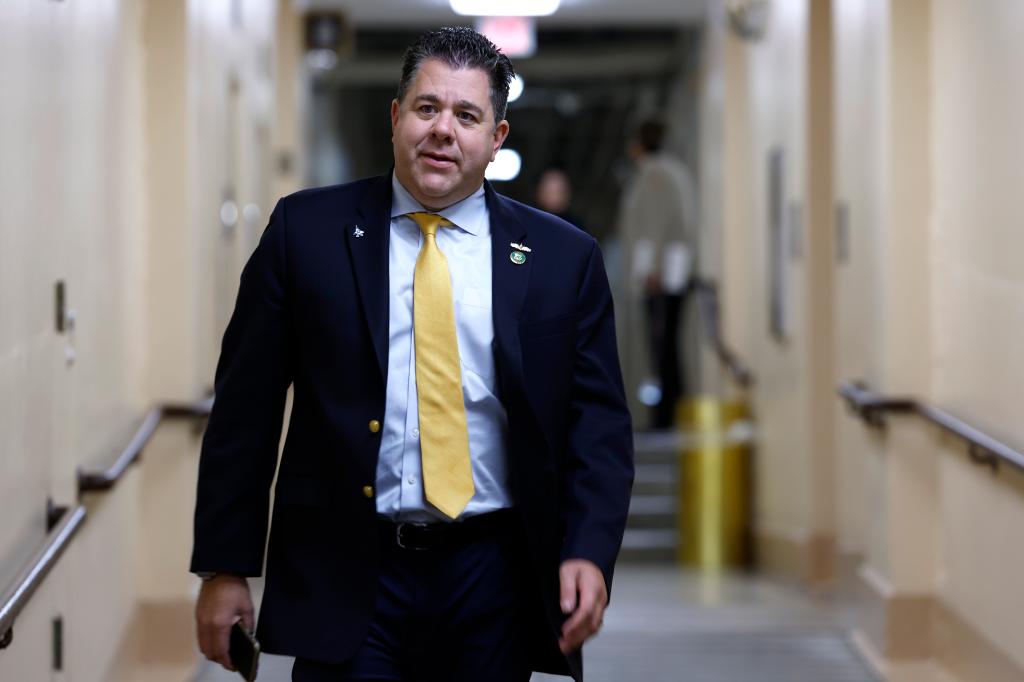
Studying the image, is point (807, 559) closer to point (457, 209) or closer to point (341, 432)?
point (457, 209)

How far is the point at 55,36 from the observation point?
405 cm

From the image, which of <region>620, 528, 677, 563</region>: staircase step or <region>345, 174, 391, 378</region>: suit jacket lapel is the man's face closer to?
<region>345, 174, 391, 378</region>: suit jacket lapel

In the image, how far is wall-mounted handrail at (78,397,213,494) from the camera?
4.46 metres

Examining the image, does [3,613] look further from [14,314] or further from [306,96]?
[306,96]

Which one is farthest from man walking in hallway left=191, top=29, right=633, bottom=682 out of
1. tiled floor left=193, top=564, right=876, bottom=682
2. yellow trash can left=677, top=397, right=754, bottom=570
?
yellow trash can left=677, top=397, right=754, bottom=570

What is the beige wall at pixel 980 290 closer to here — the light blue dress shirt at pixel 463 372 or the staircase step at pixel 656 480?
the light blue dress shirt at pixel 463 372

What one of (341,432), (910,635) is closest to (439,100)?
(341,432)

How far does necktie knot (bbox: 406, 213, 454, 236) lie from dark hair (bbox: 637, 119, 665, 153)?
26.5ft

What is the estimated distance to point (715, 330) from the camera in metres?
10.3

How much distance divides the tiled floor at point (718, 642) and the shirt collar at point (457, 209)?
2.85 m

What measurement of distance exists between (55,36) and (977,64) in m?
2.88

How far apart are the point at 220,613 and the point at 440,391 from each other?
50cm

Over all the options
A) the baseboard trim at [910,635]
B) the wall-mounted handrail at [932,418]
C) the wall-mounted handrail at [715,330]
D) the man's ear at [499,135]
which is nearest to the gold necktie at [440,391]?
the man's ear at [499,135]

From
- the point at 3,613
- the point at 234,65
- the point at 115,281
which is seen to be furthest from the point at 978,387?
the point at 234,65
